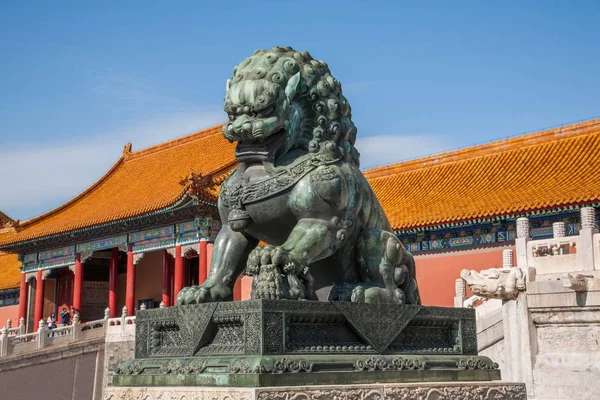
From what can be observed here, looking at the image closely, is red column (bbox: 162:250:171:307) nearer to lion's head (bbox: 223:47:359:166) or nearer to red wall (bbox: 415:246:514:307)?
red wall (bbox: 415:246:514:307)

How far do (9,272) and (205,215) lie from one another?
47.6ft

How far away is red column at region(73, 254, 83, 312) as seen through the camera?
26.9 m

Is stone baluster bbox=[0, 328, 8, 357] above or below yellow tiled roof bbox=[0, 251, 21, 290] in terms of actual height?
below

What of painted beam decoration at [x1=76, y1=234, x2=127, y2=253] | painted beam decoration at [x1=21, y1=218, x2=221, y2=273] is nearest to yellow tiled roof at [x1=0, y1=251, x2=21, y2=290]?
painted beam decoration at [x1=21, y1=218, x2=221, y2=273]

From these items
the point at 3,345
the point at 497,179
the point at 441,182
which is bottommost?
the point at 3,345

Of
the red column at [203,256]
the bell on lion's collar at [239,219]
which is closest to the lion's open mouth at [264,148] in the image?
the bell on lion's collar at [239,219]

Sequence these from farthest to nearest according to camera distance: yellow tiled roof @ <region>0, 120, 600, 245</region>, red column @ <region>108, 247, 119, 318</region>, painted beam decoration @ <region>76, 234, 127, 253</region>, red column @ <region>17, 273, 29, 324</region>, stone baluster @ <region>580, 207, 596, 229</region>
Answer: red column @ <region>17, 273, 29, 324</region> → red column @ <region>108, 247, 119, 318</region> → painted beam decoration @ <region>76, 234, 127, 253</region> → yellow tiled roof @ <region>0, 120, 600, 245</region> → stone baluster @ <region>580, 207, 596, 229</region>

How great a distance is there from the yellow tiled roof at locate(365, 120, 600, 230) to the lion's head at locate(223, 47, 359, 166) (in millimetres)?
13663

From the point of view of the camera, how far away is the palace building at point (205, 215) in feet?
64.2

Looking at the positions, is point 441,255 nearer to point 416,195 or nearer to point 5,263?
point 416,195

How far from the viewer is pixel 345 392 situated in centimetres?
416

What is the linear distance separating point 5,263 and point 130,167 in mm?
8097

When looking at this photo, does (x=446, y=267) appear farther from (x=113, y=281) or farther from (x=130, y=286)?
(x=113, y=281)

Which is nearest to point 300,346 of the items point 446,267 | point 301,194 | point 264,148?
point 301,194
